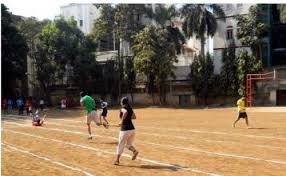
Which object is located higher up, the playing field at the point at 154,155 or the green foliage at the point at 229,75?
the green foliage at the point at 229,75

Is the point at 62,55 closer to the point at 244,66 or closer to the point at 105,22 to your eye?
the point at 105,22

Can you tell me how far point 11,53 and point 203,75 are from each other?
23973mm

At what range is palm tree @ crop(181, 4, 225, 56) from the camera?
60.8 m

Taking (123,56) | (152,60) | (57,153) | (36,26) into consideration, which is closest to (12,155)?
(57,153)

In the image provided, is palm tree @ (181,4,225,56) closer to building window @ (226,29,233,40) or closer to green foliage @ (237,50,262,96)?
building window @ (226,29,233,40)

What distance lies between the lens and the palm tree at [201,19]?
60.8m

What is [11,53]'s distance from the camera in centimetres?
6512

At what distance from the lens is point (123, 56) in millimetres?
67188

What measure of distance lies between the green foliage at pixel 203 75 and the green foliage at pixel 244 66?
384 centimetres

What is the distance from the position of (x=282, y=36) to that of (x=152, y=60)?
15.8 meters

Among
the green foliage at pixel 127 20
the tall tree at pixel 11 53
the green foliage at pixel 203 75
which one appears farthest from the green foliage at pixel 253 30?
the tall tree at pixel 11 53

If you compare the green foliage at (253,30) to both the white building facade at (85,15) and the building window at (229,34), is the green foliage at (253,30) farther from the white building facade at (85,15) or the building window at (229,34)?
the white building facade at (85,15)

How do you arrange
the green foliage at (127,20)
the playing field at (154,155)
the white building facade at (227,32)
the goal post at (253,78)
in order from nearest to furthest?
1. the playing field at (154,155)
2. the goal post at (253,78)
3. the white building facade at (227,32)
4. the green foliage at (127,20)

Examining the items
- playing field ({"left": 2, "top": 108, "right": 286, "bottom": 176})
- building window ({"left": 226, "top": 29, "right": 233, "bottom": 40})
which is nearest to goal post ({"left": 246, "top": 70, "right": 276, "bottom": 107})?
building window ({"left": 226, "top": 29, "right": 233, "bottom": 40})
